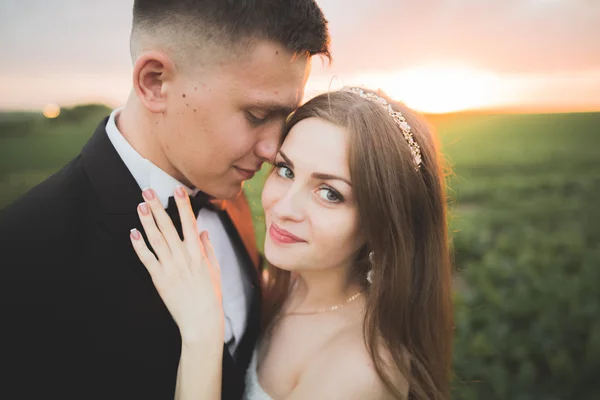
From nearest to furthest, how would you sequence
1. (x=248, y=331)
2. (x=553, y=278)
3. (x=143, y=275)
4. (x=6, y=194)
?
1. (x=143, y=275)
2. (x=248, y=331)
3. (x=553, y=278)
4. (x=6, y=194)

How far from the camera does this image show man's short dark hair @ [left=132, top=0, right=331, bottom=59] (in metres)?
1.74

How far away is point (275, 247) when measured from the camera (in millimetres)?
1933

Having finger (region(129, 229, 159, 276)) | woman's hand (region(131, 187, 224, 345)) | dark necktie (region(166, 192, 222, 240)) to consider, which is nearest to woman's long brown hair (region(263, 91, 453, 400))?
dark necktie (region(166, 192, 222, 240))

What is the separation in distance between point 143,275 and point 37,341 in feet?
1.30

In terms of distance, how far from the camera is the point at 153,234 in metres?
1.67

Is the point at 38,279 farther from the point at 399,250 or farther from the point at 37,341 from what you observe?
the point at 399,250

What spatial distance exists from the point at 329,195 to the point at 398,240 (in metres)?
0.38


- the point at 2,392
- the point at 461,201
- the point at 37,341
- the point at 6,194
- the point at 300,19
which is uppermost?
the point at 300,19

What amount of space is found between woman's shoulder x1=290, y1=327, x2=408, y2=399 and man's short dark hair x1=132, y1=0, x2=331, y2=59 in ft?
4.19

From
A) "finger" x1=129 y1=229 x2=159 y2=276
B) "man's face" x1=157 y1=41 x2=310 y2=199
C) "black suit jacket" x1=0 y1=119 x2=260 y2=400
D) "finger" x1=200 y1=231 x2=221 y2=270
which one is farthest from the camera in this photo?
"finger" x1=200 y1=231 x2=221 y2=270

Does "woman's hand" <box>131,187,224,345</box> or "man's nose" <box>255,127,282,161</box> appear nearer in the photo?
"woman's hand" <box>131,187,224,345</box>

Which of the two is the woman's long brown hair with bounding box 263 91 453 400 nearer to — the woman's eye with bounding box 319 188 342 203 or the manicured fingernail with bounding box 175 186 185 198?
the woman's eye with bounding box 319 188 342 203

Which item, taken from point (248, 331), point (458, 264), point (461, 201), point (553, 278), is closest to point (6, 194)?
point (248, 331)

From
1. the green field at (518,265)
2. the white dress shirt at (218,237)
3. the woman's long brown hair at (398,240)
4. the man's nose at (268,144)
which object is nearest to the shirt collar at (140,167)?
the white dress shirt at (218,237)
